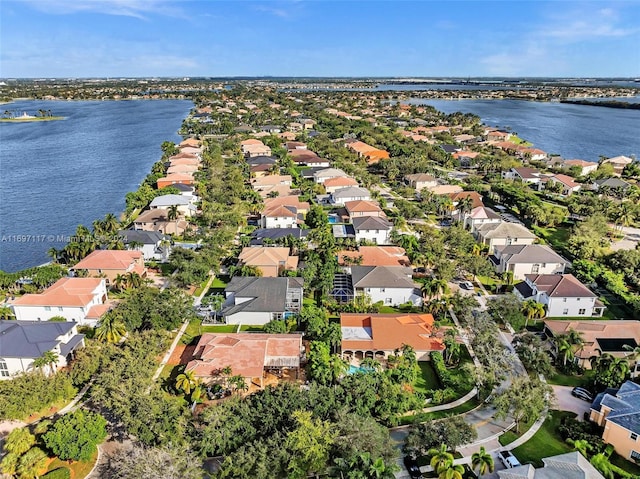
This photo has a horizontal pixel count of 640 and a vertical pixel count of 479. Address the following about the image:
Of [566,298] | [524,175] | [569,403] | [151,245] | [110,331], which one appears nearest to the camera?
[569,403]

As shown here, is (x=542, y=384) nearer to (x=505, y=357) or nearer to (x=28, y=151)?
(x=505, y=357)

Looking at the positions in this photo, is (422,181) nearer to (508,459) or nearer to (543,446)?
(543,446)

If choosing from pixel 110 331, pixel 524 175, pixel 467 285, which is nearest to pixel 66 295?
pixel 110 331

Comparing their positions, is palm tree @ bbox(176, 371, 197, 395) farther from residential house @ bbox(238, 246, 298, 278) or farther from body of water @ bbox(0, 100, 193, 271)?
body of water @ bbox(0, 100, 193, 271)

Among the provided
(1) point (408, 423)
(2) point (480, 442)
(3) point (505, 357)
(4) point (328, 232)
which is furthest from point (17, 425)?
(4) point (328, 232)

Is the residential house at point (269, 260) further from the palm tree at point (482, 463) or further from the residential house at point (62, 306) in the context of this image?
the palm tree at point (482, 463)

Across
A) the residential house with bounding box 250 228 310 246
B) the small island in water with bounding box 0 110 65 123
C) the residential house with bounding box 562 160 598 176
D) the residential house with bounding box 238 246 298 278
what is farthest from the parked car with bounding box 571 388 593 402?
the small island in water with bounding box 0 110 65 123

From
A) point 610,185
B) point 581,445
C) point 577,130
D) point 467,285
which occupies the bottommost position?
point 581,445
